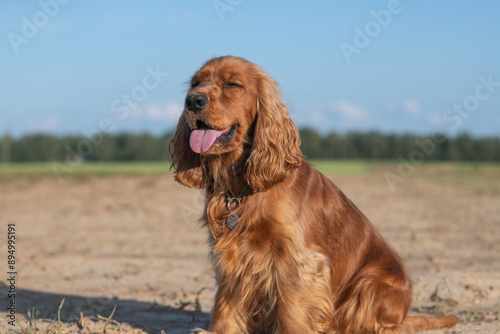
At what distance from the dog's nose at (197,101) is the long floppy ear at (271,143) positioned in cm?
48

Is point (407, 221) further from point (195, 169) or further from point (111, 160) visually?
point (111, 160)

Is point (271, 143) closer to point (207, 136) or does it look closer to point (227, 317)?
point (207, 136)

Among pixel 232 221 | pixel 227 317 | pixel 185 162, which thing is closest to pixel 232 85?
pixel 185 162

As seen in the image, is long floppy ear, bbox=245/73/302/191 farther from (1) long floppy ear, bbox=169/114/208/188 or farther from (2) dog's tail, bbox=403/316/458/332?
(2) dog's tail, bbox=403/316/458/332

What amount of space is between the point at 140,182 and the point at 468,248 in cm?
1661

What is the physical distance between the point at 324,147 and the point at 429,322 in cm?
4975

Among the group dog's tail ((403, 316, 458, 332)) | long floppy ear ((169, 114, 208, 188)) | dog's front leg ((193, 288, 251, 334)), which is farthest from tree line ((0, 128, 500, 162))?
dog's front leg ((193, 288, 251, 334))

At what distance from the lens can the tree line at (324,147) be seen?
49.9 metres

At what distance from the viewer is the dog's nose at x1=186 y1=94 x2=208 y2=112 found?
13.5ft

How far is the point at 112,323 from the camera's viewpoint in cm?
533

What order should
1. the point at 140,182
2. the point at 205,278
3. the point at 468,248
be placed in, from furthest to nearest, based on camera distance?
the point at 140,182
the point at 468,248
the point at 205,278

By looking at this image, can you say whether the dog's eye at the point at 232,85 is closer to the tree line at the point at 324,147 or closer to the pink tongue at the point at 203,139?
the pink tongue at the point at 203,139

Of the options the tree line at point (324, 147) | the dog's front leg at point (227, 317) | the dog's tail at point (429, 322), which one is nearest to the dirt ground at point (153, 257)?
the dog's tail at point (429, 322)

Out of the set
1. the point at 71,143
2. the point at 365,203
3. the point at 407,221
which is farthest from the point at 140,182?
the point at 71,143
